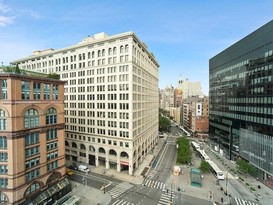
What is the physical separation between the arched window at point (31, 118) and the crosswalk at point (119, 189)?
24.1 meters

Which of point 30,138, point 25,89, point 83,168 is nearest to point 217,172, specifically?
point 83,168

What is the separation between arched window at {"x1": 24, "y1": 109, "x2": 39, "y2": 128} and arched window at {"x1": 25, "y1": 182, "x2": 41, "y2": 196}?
40.7ft

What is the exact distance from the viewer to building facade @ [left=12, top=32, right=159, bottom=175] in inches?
2237

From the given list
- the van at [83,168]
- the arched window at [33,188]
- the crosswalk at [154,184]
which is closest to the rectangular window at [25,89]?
the arched window at [33,188]

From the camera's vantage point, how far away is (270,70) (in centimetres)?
4925

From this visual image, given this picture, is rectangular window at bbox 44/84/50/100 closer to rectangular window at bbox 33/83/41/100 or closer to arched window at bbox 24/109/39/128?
rectangular window at bbox 33/83/41/100

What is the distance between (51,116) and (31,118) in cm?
515

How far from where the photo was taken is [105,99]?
197 ft

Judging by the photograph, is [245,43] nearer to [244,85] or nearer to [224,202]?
[244,85]

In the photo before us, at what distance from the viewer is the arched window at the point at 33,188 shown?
36.8 meters

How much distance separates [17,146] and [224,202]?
4531 cm

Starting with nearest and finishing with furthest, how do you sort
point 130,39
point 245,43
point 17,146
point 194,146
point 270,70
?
point 17,146 < point 270,70 < point 130,39 < point 245,43 < point 194,146

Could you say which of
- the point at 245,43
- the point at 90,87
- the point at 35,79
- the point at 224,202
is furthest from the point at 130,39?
the point at 224,202

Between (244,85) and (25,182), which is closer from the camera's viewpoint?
(25,182)
